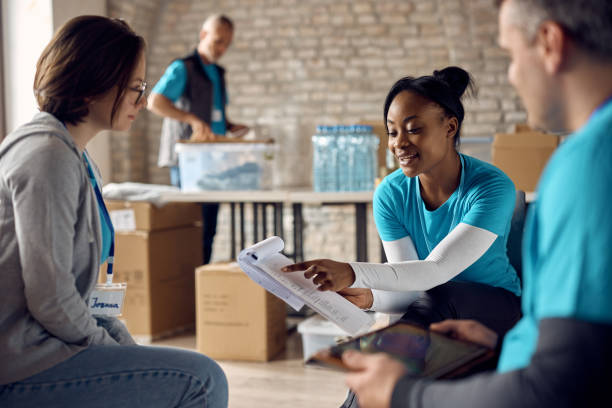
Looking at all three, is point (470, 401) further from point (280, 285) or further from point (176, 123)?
point (176, 123)

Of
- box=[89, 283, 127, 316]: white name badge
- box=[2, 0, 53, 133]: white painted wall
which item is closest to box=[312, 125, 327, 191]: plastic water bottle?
box=[89, 283, 127, 316]: white name badge

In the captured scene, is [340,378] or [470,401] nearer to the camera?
[470,401]

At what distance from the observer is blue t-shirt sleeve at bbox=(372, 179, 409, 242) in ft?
5.45

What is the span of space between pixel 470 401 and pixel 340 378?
2.00m

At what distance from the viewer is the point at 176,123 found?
11.8 ft

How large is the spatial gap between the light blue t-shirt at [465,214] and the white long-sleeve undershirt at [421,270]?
42mm

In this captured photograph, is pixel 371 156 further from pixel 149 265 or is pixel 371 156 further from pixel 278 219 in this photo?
pixel 149 265

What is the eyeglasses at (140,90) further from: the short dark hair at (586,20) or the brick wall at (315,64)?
the brick wall at (315,64)

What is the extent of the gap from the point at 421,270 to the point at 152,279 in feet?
6.53

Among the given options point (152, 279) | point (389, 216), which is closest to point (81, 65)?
point (389, 216)

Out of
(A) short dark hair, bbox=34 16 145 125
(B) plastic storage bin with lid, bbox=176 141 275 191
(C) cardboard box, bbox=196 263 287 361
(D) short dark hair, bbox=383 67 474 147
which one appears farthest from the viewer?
(B) plastic storage bin with lid, bbox=176 141 275 191

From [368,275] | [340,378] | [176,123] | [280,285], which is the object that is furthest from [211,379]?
[176,123]

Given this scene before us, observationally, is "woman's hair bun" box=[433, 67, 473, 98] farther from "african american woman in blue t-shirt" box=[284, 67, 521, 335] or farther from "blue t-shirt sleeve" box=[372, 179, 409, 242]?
"blue t-shirt sleeve" box=[372, 179, 409, 242]

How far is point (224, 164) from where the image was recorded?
3.17m
